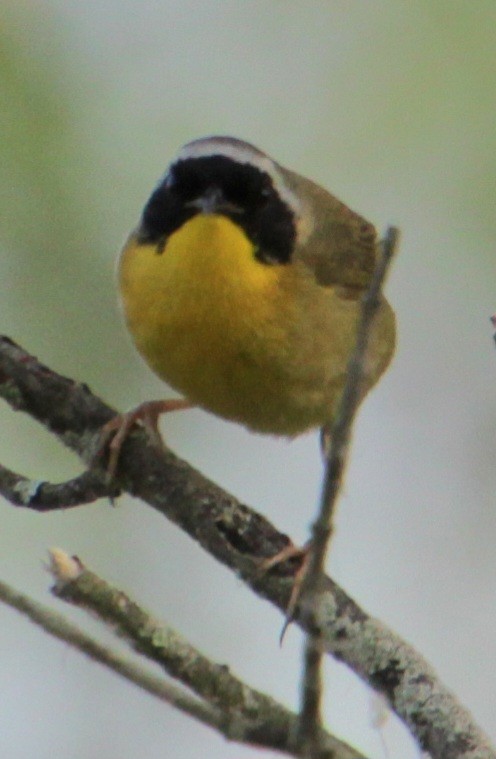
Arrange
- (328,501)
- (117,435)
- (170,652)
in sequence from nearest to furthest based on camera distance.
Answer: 1. (328,501)
2. (170,652)
3. (117,435)

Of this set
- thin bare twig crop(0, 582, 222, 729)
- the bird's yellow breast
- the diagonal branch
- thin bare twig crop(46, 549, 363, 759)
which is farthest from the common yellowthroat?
thin bare twig crop(0, 582, 222, 729)

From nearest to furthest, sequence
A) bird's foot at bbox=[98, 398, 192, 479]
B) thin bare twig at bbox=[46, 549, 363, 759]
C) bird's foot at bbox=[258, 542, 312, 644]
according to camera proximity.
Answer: thin bare twig at bbox=[46, 549, 363, 759] → bird's foot at bbox=[258, 542, 312, 644] → bird's foot at bbox=[98, 398, 192, 479]

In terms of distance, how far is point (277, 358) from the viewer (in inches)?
154

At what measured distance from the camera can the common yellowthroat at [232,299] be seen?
383cm

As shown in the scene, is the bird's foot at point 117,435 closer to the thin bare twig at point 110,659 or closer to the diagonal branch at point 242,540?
the diagonal branch at point 242,540

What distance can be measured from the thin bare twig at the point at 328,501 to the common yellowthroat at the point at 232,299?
5.98 ft

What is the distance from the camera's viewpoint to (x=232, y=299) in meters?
3.85

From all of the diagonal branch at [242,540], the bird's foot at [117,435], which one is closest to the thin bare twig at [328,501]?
the diagonal branch at [242,540]

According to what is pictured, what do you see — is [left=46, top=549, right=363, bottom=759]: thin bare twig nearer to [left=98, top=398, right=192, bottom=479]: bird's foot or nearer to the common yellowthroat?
[left=98, top=398, right=192, bottom=479]: bird's foot

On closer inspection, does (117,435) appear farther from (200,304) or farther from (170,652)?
(170,652)

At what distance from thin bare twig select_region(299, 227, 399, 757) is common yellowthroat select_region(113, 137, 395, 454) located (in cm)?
182

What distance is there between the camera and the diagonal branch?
276cm

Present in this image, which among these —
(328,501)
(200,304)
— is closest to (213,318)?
(200,304)

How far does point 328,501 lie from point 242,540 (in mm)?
1377
